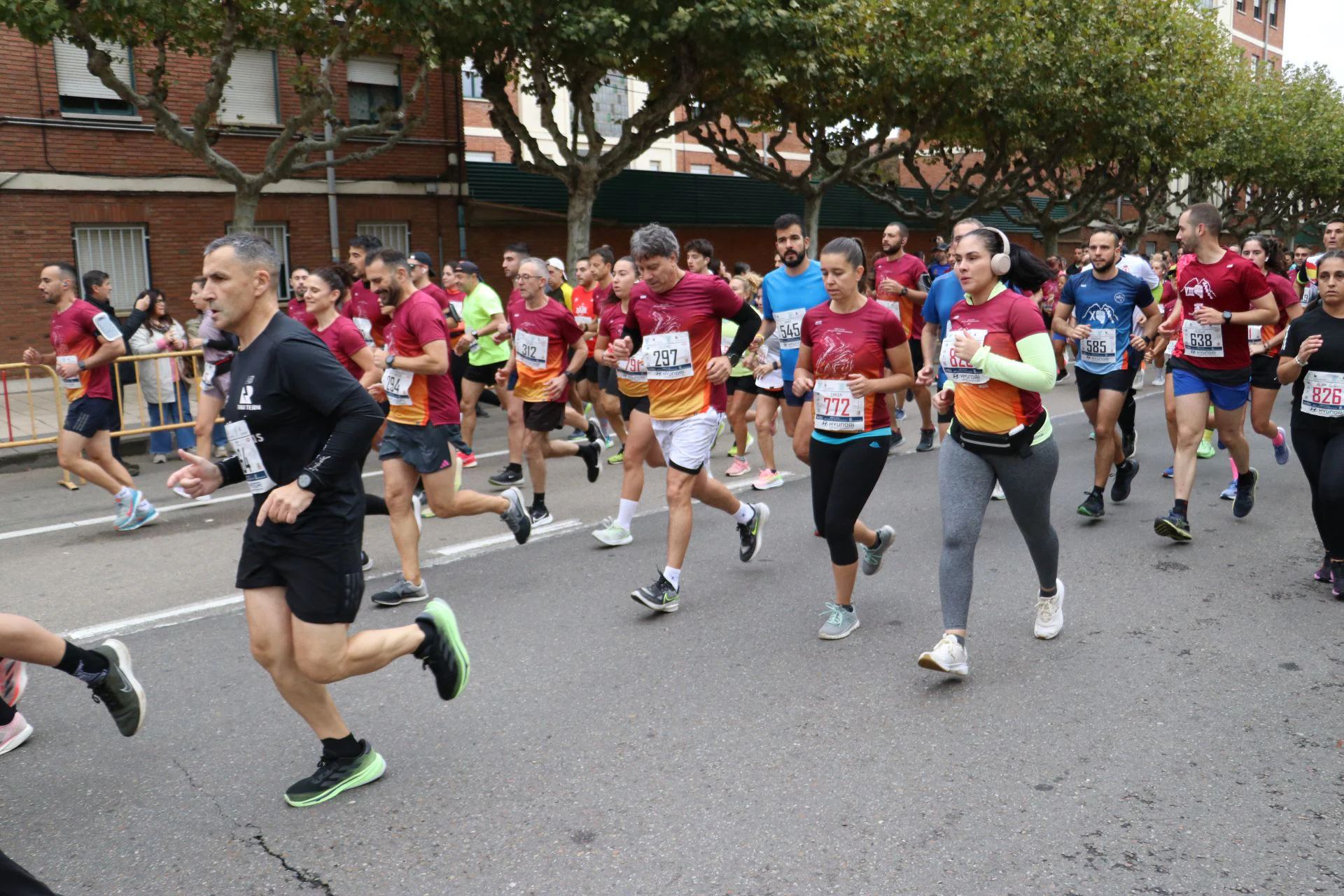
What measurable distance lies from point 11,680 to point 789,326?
515 centimetres

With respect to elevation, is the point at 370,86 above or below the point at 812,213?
above

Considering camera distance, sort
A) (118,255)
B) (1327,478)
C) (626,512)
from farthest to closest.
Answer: (118,255)
(626,512)
(1327,478)

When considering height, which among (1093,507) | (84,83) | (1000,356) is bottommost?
(1093,507)

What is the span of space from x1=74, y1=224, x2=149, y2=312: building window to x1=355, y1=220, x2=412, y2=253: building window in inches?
164

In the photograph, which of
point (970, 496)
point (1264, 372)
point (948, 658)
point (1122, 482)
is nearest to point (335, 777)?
point (948, 658)

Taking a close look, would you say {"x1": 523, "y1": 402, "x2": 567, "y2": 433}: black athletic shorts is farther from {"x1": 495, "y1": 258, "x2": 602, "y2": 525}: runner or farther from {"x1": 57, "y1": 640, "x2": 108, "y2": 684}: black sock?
{"x1": 57, "y1": 640, "x2": 108, "y2": 684}: black sock

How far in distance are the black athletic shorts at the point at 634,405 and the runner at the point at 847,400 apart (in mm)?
1959

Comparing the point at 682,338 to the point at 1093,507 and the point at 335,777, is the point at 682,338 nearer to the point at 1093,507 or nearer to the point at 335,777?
the point at 335,777

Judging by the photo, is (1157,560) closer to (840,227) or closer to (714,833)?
(714,833)

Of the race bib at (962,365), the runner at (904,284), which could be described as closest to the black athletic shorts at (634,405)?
the runner at (904,284)

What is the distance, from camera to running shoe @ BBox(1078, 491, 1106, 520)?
7578 millimetres

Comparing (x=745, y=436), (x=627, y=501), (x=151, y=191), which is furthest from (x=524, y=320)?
(x=151, y=191)

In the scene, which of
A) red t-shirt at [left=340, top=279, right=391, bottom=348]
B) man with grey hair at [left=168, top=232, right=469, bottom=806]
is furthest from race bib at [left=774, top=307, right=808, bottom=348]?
man with grey hair at [left=168, top=232, right=469, bottom=806]

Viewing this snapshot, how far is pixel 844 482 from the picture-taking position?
530 cm
